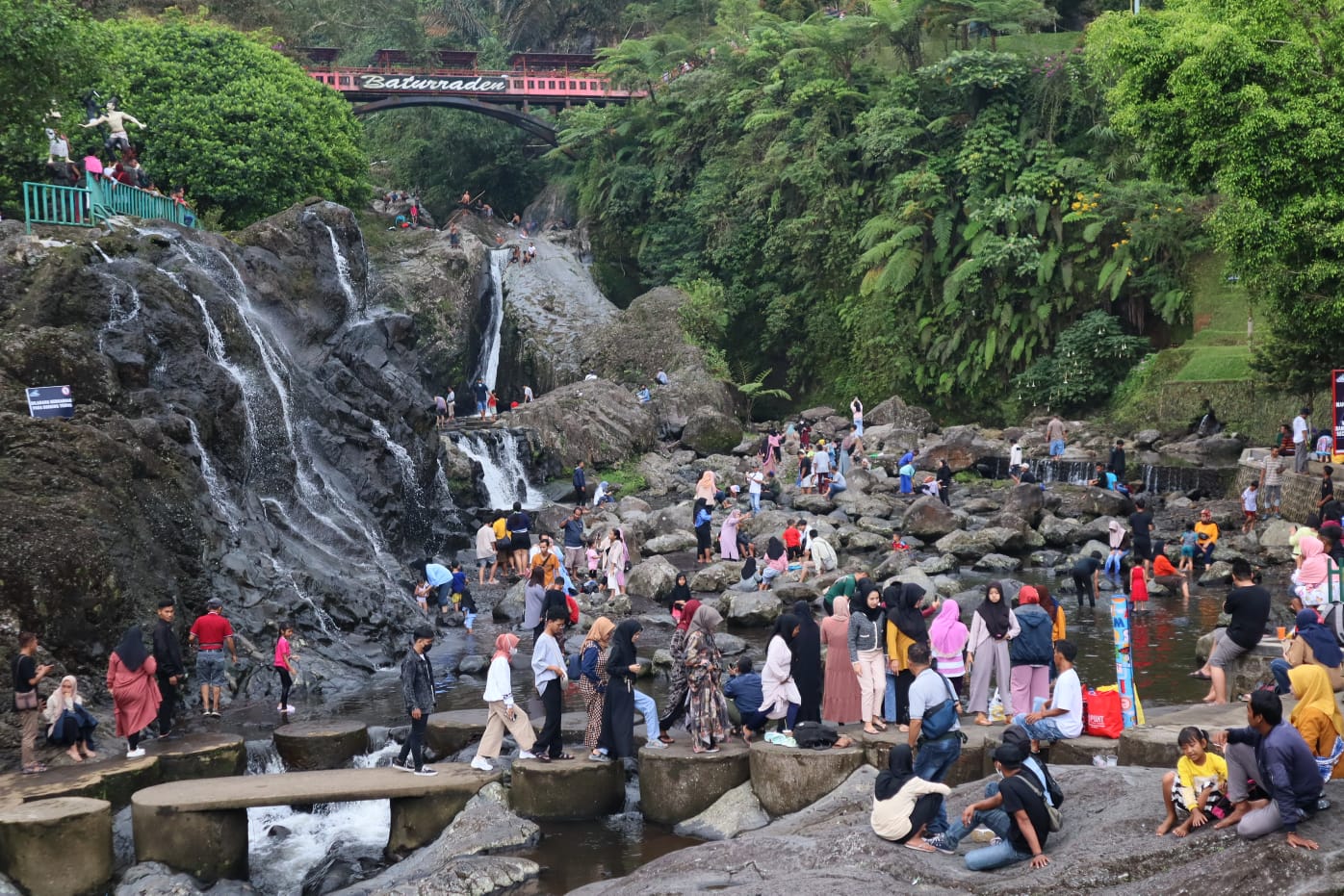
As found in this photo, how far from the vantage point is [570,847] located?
10.6m

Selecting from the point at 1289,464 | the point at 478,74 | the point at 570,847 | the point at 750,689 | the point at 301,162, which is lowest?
the point at 570,847

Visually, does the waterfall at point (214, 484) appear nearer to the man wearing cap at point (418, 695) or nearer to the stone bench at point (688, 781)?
the man wearing cap at point (418, 695)

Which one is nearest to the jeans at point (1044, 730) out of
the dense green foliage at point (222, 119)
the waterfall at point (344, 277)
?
the waterfall at point (344, 277)

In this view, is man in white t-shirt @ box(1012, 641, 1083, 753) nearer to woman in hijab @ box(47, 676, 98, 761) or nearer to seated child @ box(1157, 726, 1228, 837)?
seated child @ box(1157, 726, 1228, 837)

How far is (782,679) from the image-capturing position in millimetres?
11422

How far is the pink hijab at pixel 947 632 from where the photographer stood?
1114 cm

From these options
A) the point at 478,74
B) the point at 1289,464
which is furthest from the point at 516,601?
the point at 478,74

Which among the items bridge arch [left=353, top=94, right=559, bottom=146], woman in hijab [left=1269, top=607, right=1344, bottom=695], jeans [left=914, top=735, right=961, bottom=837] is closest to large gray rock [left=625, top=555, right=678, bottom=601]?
jeans [left=914, top=735, right=961, bottom=837]

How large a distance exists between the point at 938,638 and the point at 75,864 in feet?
25.0

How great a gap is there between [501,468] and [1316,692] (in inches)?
994

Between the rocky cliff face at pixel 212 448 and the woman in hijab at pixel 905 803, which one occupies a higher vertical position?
the rocky cliff face at pixel 212 448

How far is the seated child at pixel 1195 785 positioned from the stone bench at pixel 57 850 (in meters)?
8.31

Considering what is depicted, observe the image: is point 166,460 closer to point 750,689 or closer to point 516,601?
point 516,601

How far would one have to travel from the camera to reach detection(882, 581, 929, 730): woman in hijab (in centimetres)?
1105
